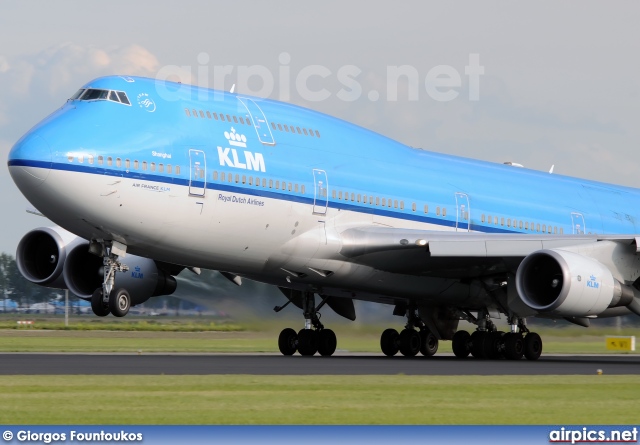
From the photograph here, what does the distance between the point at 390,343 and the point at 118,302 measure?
11.1m

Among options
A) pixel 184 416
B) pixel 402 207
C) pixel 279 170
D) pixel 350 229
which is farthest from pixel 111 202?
pixel 184 416

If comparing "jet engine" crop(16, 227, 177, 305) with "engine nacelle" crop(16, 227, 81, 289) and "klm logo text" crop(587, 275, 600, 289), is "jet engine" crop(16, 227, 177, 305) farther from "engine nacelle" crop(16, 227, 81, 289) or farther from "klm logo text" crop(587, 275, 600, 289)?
"klm logo text" crop(587, 275, 600, 289)

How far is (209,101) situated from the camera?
26672 mm

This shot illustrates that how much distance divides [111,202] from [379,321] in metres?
12.1

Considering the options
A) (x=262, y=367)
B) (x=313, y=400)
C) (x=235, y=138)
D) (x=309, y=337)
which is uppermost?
(x=235, y=138)

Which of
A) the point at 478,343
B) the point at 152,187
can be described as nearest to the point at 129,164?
the point at 152,187

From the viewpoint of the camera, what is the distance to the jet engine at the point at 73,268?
1164 inches

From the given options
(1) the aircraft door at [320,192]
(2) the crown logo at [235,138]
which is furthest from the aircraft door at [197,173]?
(1) the aircraft door at [320,192]

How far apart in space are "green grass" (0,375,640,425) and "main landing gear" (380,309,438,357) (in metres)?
11.9

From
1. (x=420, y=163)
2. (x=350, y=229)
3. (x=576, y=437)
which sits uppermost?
(x=420, y=163)

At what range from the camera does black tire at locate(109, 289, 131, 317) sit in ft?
79.8

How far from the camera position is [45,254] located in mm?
30531

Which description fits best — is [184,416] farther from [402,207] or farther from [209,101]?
[402,207]

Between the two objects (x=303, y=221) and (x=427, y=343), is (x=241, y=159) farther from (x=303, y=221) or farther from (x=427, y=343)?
(x=427, y=343)
